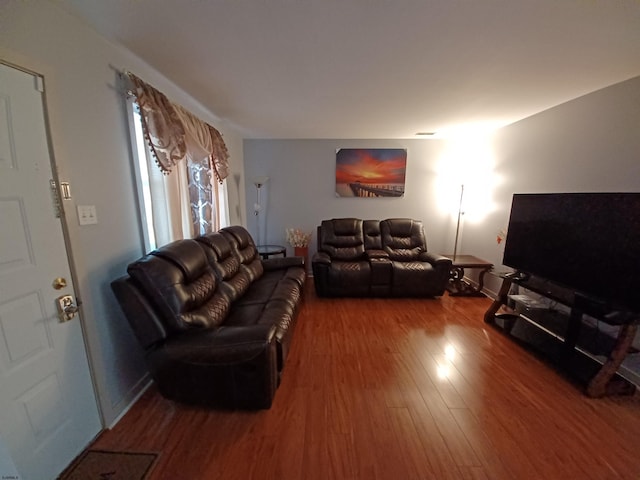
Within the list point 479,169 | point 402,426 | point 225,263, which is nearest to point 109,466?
point 225,263

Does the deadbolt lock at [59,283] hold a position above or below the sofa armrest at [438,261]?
above

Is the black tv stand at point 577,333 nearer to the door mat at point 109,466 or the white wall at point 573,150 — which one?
the white wall at point 573,150

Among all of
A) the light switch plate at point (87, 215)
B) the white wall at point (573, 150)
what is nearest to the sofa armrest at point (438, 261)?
the white wall at point (573, 150)

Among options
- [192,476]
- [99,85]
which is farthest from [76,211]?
[192,476]

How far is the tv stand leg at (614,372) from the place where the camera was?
1.60m

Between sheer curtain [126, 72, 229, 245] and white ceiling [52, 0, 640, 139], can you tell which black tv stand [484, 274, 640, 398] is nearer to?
white ceiling [52, 0, 640, 139]

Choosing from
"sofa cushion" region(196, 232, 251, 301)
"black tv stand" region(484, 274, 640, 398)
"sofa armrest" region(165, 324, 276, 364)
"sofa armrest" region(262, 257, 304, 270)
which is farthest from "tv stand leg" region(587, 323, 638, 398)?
"sofa cushion" region(196, 232, 251, 301)

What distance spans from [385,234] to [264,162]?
91.1 inches

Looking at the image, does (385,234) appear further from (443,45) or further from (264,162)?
(443,45)

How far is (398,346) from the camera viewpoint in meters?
2.28

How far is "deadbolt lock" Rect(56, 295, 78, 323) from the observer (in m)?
1.21

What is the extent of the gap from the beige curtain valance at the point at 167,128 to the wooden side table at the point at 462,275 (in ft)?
11.0

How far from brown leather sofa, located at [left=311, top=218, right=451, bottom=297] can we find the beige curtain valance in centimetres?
194

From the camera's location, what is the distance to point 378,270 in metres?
3.29
